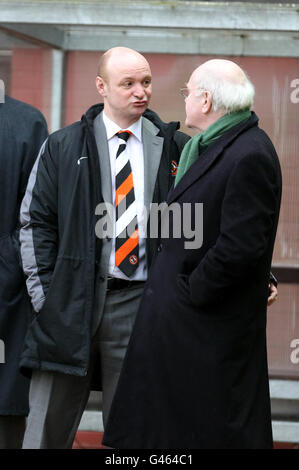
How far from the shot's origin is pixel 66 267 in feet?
11.4

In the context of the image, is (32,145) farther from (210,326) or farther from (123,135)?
(210,326)

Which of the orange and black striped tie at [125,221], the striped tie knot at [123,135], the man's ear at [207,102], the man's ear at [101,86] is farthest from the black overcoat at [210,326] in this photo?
the man's ear at [101,86]

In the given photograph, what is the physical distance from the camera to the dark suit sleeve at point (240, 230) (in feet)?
9.94

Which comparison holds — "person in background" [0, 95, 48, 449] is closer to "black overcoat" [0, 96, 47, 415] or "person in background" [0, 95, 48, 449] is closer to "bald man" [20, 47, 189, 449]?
"black overcoat" [0, 96, 47, 415]

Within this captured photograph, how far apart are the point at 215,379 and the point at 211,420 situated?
0.14 m

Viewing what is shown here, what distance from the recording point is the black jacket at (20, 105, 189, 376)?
11.3 feet

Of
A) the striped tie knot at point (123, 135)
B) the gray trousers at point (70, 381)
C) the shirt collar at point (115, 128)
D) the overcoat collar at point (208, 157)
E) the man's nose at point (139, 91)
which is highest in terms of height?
the man's nose at point (139, 91)

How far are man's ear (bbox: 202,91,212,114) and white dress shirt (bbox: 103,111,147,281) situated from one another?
1.51 ft

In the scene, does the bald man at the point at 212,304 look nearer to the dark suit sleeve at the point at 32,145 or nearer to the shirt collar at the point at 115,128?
the shirt collar at the point at 115,128

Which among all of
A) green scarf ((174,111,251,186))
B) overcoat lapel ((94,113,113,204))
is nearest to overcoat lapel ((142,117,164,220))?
overcoat lapel ((94,113,113,204))

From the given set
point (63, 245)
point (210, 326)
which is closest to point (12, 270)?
point (63, 245)

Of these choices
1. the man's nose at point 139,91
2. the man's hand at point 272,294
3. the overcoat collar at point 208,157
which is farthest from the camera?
the man's nose at point 139,91

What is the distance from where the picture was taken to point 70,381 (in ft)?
11.6

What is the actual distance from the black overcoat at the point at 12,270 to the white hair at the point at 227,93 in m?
0.90
